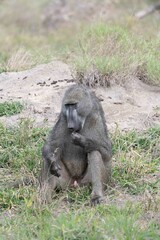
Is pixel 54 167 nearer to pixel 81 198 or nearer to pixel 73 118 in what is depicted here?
pixel 81 198

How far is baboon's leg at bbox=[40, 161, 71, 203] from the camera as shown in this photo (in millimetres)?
5623

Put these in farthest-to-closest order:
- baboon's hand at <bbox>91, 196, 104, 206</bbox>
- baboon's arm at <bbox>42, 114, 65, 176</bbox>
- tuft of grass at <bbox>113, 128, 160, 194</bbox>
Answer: tuft of grass at <bbox>113, 128, 160, 194</bbox>
baboon's arm at <bbox>42, 114, 65, 176</bbox>
baboon's hand at <bbox>91, 196, 104, 206</bbox>

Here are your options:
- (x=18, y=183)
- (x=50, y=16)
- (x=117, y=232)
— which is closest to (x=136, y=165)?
(x=18, y=183)

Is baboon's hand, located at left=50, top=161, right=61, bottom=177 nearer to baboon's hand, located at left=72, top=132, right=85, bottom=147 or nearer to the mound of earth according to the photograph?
baboon's hand, located at left=72, top=132, right=85, bottom=147

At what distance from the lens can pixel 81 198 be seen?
→ 5.80 metres

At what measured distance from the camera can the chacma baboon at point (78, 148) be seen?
5.77 meters

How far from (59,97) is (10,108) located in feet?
1.93

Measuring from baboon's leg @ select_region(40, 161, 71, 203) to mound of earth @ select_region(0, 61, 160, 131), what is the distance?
1178 mm

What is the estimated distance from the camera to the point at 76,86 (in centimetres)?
602

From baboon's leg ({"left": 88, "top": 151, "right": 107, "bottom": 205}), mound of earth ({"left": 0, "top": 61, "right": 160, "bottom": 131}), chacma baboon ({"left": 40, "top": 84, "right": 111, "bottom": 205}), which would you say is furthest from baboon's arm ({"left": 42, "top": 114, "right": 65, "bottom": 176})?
mound of earth ({"left": 0, "top": 61, "right": 160, "bottom": 131})

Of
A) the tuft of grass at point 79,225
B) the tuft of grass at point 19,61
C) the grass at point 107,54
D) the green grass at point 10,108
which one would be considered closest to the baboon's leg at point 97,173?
the tuft of grass at point 79,225

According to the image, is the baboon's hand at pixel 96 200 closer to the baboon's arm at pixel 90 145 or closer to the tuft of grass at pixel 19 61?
the baboon's arm at pixel 90 145

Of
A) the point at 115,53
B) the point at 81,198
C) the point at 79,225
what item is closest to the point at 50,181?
the point at 81,198

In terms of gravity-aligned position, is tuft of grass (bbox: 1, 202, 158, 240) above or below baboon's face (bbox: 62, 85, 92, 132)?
below
